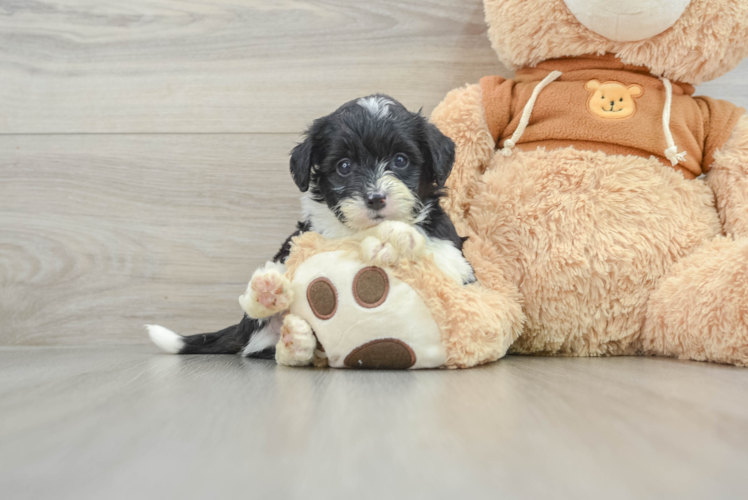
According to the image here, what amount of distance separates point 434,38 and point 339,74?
0.33m

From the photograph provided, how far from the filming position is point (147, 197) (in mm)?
1906

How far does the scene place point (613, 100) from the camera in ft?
4.79

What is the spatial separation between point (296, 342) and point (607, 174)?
86 centimetres

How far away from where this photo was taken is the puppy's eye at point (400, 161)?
130 centimetres

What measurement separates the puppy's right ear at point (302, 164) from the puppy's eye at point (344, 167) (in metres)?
0.08

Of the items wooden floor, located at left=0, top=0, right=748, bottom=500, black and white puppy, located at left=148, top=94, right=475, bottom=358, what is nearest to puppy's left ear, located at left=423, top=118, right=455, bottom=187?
black and white puppy, located at left=148, top=94, right=475, bottom=358

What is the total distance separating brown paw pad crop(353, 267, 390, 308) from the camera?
117cm

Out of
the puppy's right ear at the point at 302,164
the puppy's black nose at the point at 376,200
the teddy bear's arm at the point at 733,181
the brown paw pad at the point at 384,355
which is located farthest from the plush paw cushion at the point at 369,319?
the teddy bear's arm at the point at 733,181

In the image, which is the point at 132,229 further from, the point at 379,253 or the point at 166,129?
the point at 379,253

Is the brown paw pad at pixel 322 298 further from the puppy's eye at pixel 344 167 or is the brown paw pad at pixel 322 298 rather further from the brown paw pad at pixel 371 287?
the puppy's eye at pixel 344 167

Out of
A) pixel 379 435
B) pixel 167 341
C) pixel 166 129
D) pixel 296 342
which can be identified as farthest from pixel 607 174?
pixel 166 129

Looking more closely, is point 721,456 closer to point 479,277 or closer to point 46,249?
point 479,277

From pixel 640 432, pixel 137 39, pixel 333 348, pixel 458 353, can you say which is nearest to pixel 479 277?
pixel 458 353

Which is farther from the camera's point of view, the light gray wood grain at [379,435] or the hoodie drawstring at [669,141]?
the hoodie drawstring at [669,141]
